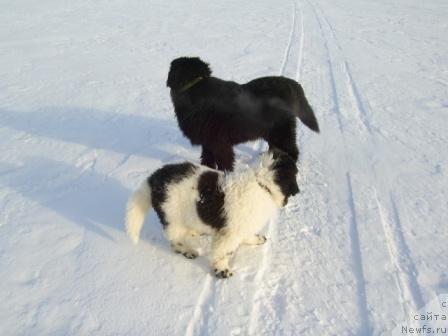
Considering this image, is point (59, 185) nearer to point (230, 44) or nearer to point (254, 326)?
point (254, 326)

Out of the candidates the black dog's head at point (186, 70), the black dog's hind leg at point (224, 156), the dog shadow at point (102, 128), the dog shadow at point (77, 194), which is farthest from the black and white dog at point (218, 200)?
the dog shadow at point (102, 128)

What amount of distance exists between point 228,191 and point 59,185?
2.30m

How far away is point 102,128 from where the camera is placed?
566 cm

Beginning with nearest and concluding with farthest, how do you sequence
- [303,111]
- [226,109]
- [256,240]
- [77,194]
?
[256,240] → [77,194] → [226,109] → [303,111]

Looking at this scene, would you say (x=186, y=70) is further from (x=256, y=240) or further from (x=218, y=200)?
(x=256, y=240)

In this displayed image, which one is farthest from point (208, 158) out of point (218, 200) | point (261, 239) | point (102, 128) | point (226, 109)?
point (102, 128)

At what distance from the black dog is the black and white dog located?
1.21m

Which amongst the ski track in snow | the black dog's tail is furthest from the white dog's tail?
the black dog's tail

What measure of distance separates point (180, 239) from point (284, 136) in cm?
190

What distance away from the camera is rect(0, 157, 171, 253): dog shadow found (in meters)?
3.55

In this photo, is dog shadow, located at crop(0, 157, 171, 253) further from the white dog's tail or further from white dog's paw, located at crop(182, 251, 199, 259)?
the white dog's tail

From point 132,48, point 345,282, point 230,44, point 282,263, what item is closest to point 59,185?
point 282,263

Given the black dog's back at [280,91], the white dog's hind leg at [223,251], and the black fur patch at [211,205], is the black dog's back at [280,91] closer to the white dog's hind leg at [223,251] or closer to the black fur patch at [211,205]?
the black fur patch at [211,205]

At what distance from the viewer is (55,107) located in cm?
640
